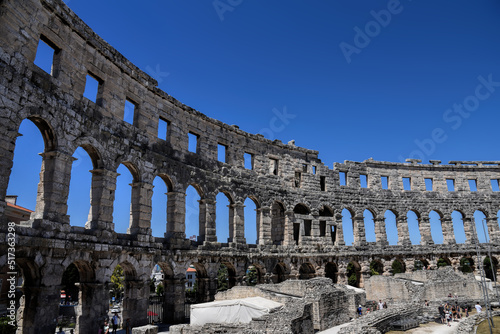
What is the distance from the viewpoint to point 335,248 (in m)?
28.0

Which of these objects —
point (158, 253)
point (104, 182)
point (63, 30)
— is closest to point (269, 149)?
point (158, 253)

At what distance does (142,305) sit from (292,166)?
15.5 m

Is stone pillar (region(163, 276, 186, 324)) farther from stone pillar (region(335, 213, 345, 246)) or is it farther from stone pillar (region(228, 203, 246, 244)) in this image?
stone pillar (region(335, 213, 345, 246))

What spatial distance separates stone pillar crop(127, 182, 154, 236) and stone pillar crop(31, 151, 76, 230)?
4103 mm

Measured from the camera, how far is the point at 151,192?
17641 mm

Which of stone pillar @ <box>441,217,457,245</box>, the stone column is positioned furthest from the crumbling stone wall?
the stone column

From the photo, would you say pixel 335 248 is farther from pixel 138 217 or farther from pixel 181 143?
pixel 138 217

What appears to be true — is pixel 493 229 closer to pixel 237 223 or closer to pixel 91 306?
pixel 237 223

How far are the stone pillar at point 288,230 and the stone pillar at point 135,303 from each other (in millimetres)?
11815

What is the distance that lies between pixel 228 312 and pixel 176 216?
22.1ft

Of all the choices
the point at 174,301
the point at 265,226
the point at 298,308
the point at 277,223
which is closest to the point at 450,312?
the point at 298,308

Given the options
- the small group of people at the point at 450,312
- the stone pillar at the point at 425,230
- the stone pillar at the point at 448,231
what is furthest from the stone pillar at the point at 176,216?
the stone pillar at the point at 448,231

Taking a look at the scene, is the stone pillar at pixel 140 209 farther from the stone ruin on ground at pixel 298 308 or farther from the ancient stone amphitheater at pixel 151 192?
the stone ruin on ground at pixel 298 308

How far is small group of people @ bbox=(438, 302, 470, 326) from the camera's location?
19.5 m
